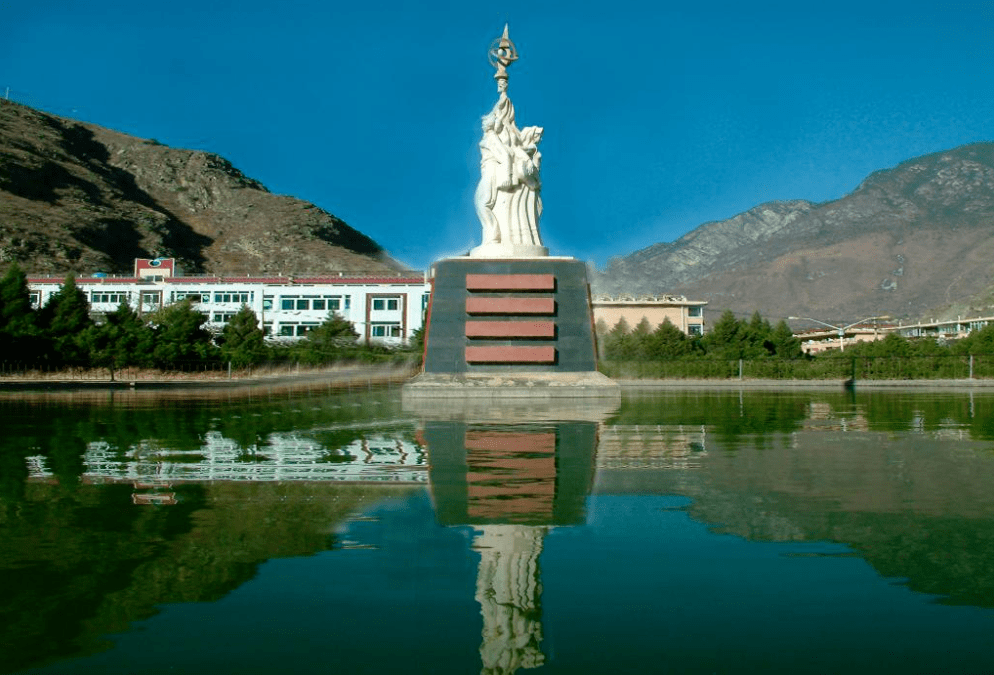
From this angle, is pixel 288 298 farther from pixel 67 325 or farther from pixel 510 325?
pixel 510 325

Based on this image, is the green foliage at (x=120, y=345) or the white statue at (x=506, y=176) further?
the green foliage at (x=120, y=345)

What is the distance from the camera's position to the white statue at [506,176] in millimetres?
28172

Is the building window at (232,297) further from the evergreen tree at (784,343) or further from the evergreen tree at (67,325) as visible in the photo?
the evergreen tree at (784,343)

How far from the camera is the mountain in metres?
115

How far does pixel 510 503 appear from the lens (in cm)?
708

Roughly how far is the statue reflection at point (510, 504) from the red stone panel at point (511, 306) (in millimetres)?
12381

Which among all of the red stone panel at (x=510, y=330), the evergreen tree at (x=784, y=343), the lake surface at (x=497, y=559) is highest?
the evergreen tree at (x=784, y=343)

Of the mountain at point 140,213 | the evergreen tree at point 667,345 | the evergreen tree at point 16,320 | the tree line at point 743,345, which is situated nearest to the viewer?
the evergreen tree at point 16,320

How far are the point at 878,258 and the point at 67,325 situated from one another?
126 metres

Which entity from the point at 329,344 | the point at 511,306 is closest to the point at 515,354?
the point at 511,306

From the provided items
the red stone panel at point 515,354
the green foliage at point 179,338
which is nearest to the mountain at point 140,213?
the green foliage at point 179,338

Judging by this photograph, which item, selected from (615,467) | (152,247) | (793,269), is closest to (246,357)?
(615,467)

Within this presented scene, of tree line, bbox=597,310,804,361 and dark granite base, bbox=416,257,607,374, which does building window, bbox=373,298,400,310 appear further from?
dark granite base, bbox=416,257,607,374

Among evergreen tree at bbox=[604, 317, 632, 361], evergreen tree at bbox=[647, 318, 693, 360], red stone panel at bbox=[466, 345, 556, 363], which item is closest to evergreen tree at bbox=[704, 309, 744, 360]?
evergreen tree at bbox=[647, 318, 693, 360]
